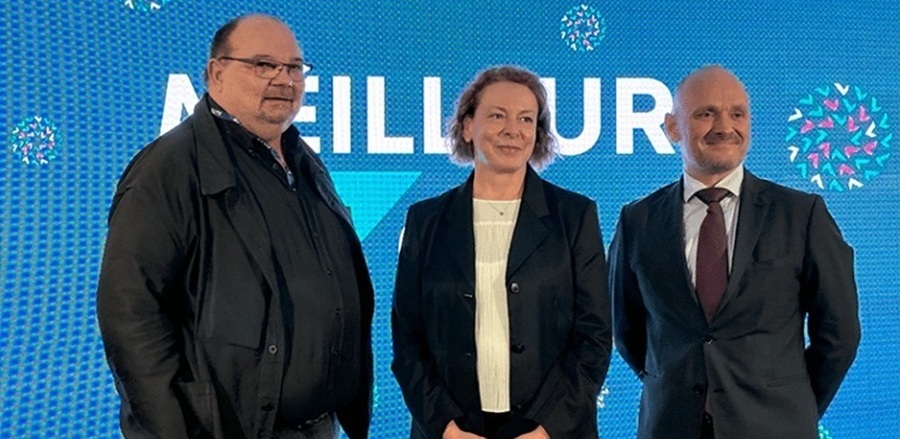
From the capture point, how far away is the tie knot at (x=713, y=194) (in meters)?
2.30

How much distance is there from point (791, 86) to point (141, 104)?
9.21ft

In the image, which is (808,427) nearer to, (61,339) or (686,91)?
(686,91)

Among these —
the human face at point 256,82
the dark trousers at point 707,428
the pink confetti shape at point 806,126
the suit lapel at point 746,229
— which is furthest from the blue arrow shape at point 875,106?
the human face at point 256,82

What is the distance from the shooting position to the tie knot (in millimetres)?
2303

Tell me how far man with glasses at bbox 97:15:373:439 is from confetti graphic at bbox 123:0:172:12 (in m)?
1.39

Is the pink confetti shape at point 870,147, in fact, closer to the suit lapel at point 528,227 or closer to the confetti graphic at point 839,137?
the confetti graphic at point 839,137

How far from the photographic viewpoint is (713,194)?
7.57 ft

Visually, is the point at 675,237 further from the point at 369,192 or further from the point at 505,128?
the point at 369,192

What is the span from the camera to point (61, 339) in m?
3.19

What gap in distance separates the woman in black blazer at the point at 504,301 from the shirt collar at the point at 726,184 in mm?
356

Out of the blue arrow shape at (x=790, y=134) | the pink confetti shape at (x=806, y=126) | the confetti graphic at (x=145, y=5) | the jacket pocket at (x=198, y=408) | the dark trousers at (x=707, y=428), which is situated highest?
the confetti graphic at (x=145, y=5)

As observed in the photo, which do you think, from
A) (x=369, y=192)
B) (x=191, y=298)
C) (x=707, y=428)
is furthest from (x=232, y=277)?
(x=369, y=192)

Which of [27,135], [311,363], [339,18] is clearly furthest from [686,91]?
[27,135]

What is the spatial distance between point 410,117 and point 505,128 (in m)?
1.43
